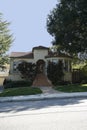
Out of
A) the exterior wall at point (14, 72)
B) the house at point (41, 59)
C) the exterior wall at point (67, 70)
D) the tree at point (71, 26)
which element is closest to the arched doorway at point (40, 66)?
the house at point (41, 59)

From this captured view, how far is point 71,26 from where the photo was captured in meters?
36.3

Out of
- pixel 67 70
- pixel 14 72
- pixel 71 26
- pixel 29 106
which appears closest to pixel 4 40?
pixel 14 72

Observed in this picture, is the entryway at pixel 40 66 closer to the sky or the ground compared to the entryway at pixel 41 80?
closer to the sky

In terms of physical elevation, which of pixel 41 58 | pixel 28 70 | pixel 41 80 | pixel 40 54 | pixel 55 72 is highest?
pixel 40 54

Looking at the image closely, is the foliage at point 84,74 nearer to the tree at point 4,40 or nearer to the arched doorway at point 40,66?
the arched doorway at point 40,66

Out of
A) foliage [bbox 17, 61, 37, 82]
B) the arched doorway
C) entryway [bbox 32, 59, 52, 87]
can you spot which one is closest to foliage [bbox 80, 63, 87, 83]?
the arched doorway

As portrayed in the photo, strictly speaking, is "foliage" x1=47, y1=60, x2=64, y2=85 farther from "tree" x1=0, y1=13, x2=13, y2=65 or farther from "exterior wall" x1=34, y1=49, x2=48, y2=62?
"tree" x1=0, y1=13, x2=13, y2=65

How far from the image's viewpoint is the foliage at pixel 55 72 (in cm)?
4131

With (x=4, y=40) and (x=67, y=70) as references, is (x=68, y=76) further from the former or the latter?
(x=4, y=40)

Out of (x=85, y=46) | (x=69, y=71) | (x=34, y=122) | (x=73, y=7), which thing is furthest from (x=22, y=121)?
(x=69, y=71)

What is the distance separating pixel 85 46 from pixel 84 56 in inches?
280

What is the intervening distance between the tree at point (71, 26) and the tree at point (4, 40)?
1123 cm

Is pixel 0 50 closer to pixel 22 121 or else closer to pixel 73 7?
pixel 73 7

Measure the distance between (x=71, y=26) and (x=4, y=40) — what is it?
14.3m
